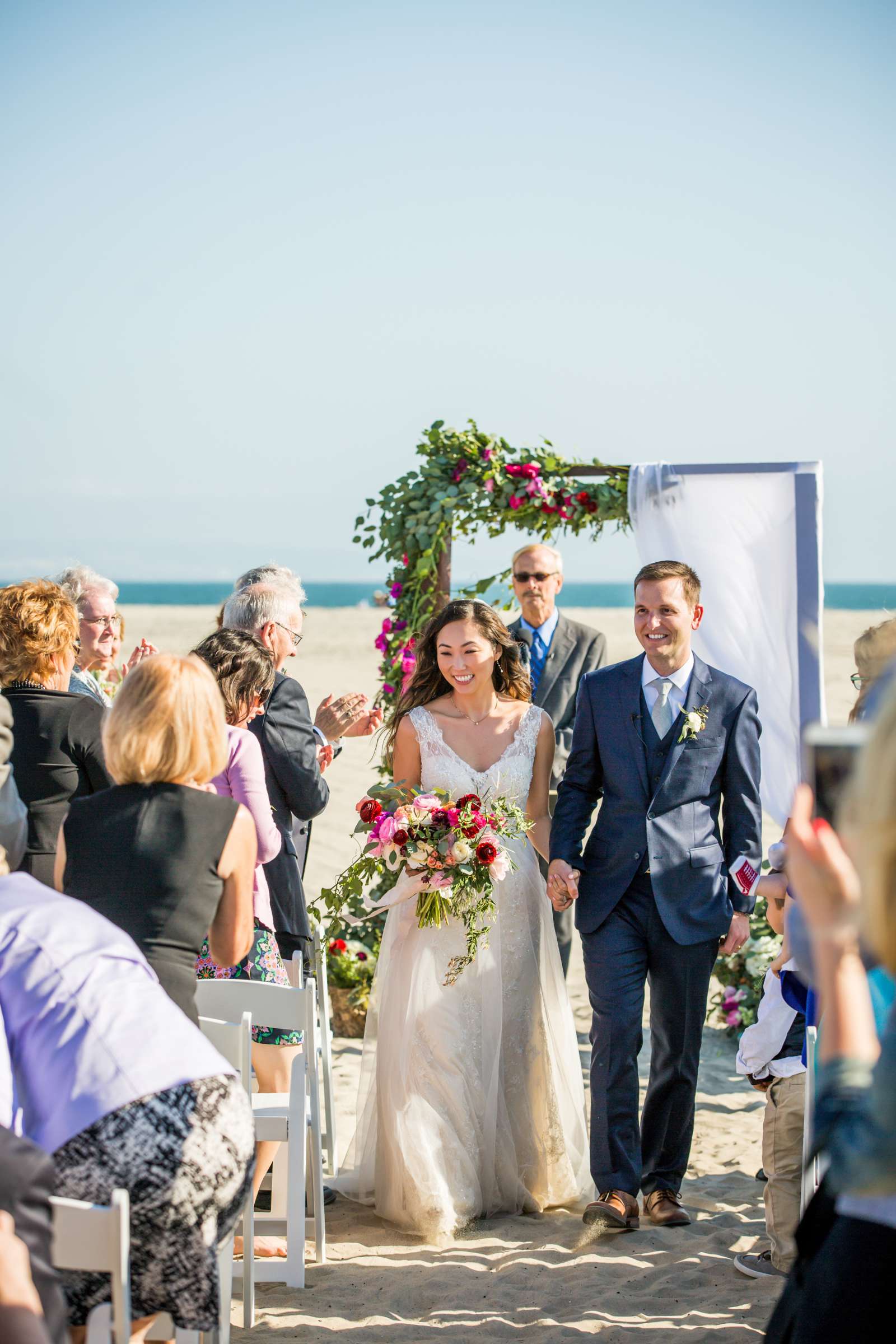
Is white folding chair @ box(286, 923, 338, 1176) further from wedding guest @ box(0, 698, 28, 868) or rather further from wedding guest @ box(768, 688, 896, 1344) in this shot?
wedding guest @ box(768, 688, 896, 1344)

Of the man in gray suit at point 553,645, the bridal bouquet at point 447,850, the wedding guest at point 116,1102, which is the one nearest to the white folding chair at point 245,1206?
the wedding guest at point 116,1102

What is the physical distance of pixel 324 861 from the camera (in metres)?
10.6

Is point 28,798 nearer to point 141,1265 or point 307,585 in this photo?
point 141,1265

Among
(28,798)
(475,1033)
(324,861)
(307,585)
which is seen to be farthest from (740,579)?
(307,585)

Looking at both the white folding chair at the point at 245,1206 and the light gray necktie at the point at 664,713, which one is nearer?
the white folding chair at the point at 245,1206

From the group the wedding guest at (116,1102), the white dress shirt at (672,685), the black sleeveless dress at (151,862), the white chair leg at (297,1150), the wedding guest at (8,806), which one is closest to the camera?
the wedding guest at (116,1102)

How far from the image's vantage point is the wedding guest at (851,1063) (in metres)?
1.54

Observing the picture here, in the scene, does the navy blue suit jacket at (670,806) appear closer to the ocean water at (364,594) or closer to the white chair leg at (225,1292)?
the white chair leg at (225,1292)

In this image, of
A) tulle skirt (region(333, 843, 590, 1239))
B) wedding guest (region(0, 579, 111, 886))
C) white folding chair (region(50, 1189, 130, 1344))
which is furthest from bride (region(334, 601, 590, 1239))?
white folding chair (region(50, 1189, 130, 1344))

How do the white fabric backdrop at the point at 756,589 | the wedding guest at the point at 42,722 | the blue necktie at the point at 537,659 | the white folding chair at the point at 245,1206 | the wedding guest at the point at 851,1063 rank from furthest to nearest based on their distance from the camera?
the blue necktie at the point at 537,659 → the white fabric backdrop at the point at 756,589 → the wedding guest at the point at 42,722 → the white folding chair at the point at 245,1206 → the wedding guest at the point at 851,1063

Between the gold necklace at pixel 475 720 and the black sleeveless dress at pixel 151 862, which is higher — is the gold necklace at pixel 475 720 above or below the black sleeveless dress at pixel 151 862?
above

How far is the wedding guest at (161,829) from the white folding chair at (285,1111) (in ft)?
2.51

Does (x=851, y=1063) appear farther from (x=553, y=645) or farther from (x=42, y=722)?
(x=553, y=645)

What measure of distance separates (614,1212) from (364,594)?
9379cm
